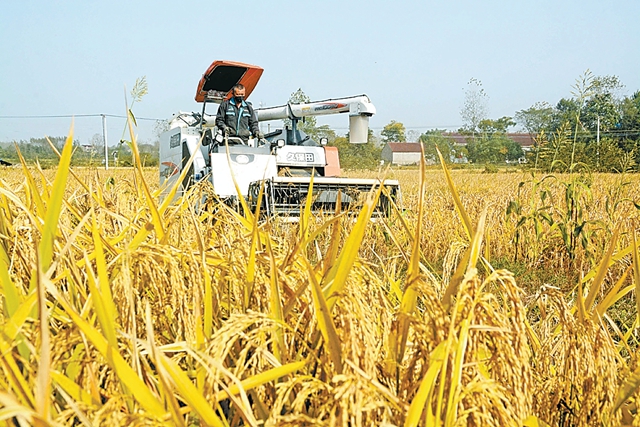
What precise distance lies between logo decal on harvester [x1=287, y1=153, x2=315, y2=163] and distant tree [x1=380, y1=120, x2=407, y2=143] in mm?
84999

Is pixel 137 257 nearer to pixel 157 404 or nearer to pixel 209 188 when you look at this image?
pixel 157 404

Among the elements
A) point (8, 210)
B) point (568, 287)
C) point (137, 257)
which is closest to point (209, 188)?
point (8, 210)

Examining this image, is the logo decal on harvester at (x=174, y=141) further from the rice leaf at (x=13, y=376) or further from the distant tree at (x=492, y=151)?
the distant tree at (x=492, y=151)

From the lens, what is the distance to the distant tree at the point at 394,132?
93694mm

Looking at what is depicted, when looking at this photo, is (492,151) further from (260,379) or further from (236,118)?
(260,379)

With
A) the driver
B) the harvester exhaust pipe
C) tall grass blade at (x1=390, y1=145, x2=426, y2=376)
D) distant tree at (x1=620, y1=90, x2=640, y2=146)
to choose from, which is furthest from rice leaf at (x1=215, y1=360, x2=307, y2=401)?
distant tree at (x1=620, y1=90, x2=640, y2=146)

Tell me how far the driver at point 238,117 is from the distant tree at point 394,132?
85.4 m

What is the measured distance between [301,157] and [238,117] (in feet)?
3.71

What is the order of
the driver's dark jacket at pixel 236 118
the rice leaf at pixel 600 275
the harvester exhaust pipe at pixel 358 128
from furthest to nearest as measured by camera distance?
the harvester exhaust pipe at pixel 358 128 → the driver's dark jacket at pixel 236 118 → the rice leaf at pixel 600 275

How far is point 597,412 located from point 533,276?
13.3ft

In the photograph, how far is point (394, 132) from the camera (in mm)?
95875


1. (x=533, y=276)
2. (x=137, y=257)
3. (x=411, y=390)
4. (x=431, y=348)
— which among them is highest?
(x=137, y=257)

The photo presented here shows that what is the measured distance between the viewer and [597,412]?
1331 millimetres

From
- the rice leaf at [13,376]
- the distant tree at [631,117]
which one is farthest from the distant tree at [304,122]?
the distant tree at [631,117]
